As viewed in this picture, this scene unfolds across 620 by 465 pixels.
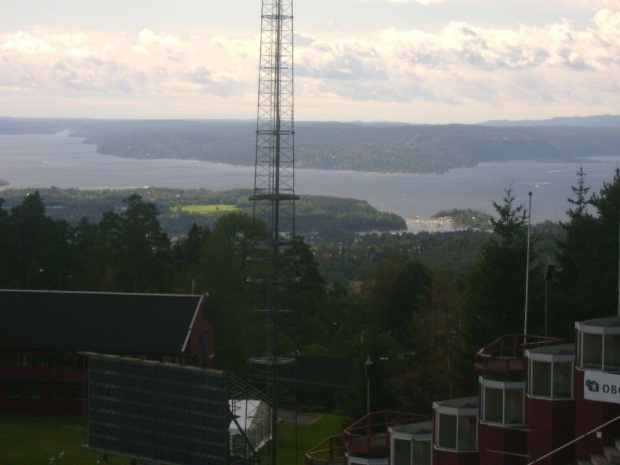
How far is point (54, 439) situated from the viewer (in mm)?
29391

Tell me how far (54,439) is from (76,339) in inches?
212

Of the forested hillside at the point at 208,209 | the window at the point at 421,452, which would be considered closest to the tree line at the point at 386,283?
the window at the point at 421,452

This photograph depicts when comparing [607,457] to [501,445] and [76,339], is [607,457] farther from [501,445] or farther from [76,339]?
[76,339]

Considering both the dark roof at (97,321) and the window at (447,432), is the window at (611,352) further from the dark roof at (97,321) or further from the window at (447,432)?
the dark roof at (97,321)

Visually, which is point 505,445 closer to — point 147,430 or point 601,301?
point 147,430

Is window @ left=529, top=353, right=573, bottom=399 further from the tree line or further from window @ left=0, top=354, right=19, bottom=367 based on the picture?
window @ left=0, top=354, right=19, bottom=367

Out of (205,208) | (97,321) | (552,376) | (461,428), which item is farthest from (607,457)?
(205,208)

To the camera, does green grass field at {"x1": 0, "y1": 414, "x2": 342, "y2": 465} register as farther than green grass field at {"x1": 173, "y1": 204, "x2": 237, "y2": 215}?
No

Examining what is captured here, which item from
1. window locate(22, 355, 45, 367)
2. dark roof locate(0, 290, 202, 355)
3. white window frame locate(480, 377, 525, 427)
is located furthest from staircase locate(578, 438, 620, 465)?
window locate(22, 355, 45, 367)

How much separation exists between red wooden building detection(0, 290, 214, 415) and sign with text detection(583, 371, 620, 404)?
21.3 metres

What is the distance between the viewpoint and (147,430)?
23.5 meters

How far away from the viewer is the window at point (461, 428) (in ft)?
49.9

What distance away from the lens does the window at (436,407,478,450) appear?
15203mm

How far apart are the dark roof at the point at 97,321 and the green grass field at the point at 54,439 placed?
8.76 feet
